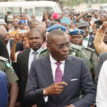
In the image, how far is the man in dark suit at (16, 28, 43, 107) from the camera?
12.1 ft

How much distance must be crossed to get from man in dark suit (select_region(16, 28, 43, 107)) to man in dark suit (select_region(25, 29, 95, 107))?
119cm

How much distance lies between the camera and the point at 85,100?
2.35 metres

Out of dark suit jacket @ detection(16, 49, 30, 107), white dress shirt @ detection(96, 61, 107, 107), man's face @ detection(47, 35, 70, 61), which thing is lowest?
dark suit jacket @ detection(16, 49, 30, 107)

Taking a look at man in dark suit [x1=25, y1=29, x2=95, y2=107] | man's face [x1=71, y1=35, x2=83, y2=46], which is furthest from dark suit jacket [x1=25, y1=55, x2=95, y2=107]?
man's face [x1=71, y1=35, x2=83, y2=46]

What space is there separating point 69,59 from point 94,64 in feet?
4.37

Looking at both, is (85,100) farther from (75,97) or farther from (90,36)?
(90,36)

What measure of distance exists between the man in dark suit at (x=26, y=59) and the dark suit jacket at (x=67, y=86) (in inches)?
47.1

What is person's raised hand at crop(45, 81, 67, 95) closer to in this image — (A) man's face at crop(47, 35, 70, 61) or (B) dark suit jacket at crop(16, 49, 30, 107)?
(A) man's face at crop(47, 35, 70, 61)

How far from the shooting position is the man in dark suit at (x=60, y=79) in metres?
2.36

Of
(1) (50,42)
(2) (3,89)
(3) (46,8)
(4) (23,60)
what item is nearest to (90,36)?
(4) (23,60)

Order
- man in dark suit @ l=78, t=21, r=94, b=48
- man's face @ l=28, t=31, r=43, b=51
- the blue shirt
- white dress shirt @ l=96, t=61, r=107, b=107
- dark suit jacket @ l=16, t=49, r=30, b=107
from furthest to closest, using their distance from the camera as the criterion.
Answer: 1. man in dark suit @ l=78, t=21, r=94, b=48
2. man's face @ l=28, t=31, r=43, b=51
3. dark suit jacket @ l=16, t=49, r=30, b=107
4. white dress shirt @ l=96, t=61, r=107, b=107
5. the blue shirt

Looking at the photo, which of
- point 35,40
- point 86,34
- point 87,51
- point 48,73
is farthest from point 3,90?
point 86,34

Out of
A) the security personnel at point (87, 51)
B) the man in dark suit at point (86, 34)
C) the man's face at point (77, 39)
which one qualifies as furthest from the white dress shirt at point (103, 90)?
the man in dark suit at point (86, 34)

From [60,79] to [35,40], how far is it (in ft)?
5.17
